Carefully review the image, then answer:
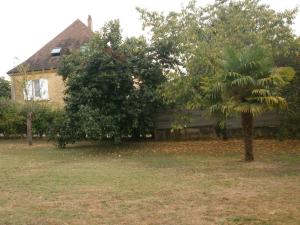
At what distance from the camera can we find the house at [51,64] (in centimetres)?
3425

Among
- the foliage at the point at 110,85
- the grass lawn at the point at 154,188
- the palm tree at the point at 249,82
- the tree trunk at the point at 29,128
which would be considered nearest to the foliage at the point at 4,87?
the tree trunk at the point at 29,128

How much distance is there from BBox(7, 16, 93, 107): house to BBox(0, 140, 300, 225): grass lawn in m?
16.9

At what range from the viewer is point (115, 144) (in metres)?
21.6

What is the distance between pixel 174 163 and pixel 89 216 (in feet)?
23.7

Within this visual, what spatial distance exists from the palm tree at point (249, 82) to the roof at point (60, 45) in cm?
2243

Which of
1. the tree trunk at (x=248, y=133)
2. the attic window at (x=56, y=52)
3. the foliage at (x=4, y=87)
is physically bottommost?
the tree trunk at (x=248, y=133)

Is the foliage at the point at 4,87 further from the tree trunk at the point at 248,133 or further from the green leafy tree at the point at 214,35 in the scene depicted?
the tree trunk at the point at 248,133

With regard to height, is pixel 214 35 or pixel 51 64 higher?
pixel 51 64

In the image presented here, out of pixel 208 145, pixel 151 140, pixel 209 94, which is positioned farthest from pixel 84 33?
pixel 209 94

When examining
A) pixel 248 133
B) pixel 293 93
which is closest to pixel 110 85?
pixel 248 133

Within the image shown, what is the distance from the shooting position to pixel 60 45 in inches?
1425

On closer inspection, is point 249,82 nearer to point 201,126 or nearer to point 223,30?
point 223,30

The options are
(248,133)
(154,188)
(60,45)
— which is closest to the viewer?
(154,188)

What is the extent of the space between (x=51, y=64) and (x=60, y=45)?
2227 mm
